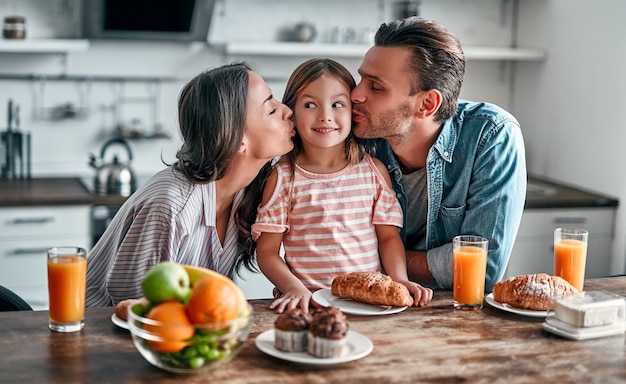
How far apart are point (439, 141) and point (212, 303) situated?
4.10 feet

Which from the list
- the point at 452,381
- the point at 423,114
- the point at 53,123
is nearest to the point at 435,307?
the point at 452,381

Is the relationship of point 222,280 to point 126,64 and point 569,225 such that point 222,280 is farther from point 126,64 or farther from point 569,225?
point 126,64

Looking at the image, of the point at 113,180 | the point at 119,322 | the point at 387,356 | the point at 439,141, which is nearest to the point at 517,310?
the point at 387,356

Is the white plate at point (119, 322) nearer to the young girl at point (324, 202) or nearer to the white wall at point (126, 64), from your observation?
the young girl at point (324, 202)

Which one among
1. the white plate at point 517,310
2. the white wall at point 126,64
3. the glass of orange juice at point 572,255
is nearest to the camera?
the white plate at point 517,310

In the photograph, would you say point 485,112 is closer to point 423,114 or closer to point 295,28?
point 423,114

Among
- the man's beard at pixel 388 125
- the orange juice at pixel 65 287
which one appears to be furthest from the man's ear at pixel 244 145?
the orange juice at pixel 65 287

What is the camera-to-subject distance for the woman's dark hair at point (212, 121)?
2.45 m

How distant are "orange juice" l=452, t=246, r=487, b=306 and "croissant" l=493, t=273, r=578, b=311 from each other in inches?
2.5

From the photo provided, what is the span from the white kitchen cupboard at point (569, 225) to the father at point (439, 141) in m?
1.67

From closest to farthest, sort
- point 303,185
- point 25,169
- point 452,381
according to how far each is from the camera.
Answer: point 452,381, point 303,185, point 25,169

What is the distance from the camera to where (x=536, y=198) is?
4281 millimetres

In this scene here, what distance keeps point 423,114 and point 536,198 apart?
180 cm

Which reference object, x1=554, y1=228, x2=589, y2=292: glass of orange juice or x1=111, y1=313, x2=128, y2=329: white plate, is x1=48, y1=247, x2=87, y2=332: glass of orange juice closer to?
x1=111, y1=313, x2=128, y2=329: white plate
